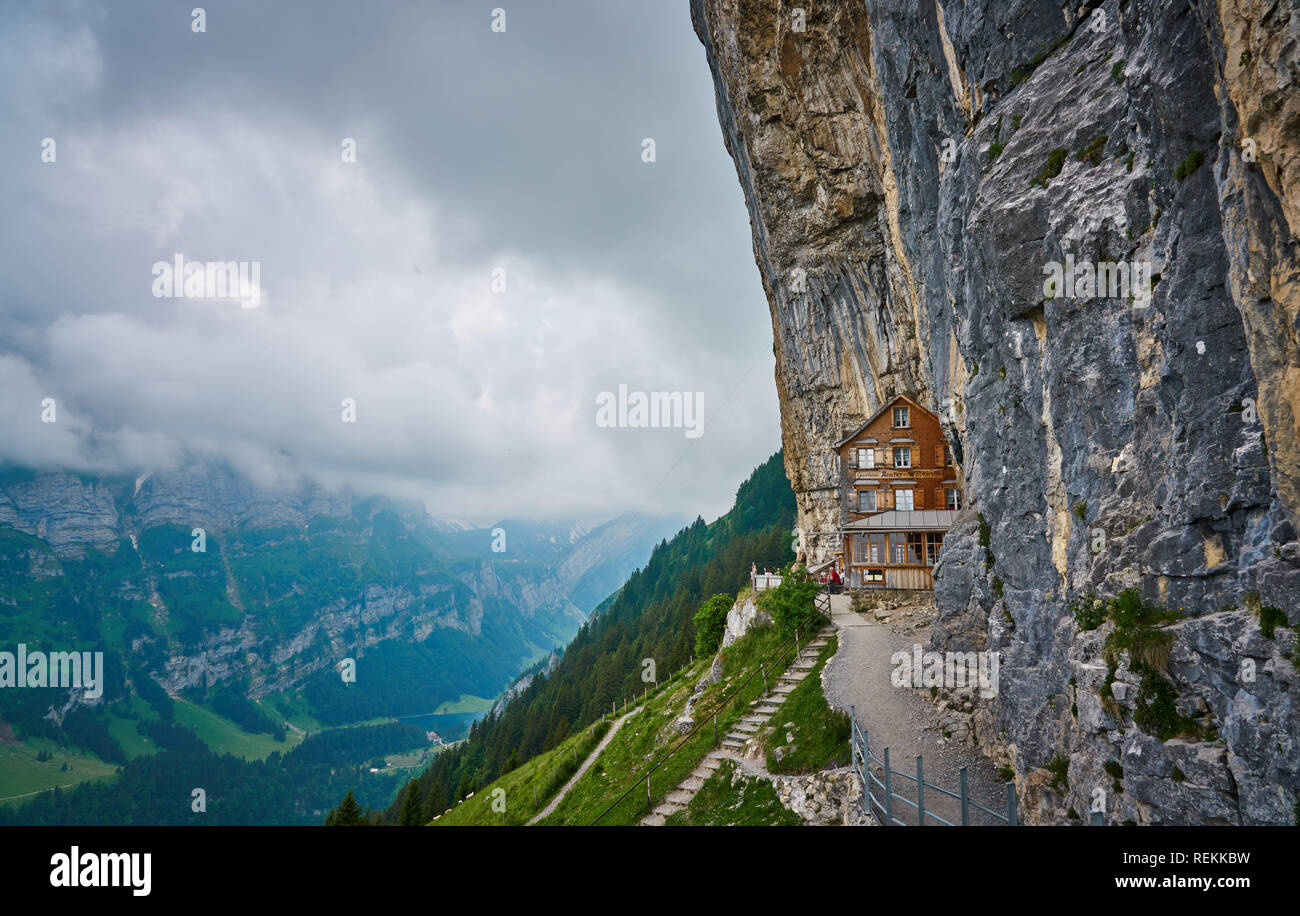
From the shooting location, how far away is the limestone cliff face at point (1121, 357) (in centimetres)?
962

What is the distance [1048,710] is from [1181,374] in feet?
28.9

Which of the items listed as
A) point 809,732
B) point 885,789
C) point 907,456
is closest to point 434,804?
point 809,732

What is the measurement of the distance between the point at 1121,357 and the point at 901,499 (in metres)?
29.1

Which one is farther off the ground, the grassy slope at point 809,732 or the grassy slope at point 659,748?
the grassy slope at point 809,732

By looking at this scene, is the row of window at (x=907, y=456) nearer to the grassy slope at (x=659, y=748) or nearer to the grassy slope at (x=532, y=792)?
the grassy slope at (x=659, y=748)

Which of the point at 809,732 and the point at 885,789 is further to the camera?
the point at 809,732

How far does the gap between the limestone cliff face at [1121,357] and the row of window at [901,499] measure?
48.0 feet

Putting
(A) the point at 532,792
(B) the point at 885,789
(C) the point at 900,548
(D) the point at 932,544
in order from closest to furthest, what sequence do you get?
(B) the point at 885,789 < (D) the point at 932,544 < (C) the point at 900,548 < (A) the point at 532,792

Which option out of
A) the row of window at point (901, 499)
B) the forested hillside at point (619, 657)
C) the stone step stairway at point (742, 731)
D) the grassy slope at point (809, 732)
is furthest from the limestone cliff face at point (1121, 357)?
the forested hillside at point (619, 657)

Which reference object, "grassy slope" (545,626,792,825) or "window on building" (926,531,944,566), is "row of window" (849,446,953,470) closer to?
"window on building" (926,531,944,566)

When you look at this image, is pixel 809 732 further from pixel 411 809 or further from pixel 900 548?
pixel 411 809

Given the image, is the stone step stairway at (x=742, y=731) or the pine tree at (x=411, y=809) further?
the pine tree at (x=411, y=809)

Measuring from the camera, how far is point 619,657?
3723 inches
